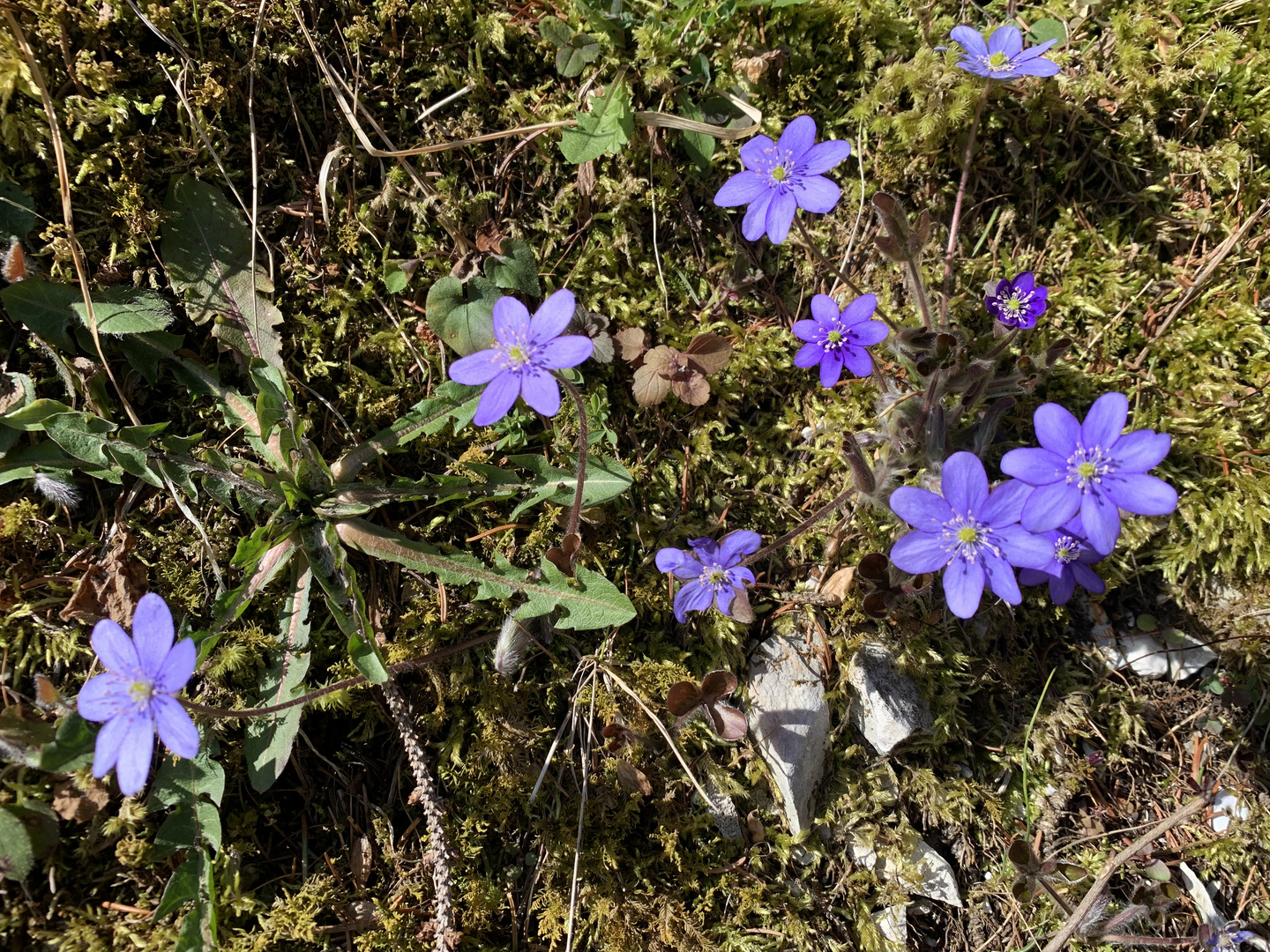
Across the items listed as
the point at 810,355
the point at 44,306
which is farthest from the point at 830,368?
the point at 44,306

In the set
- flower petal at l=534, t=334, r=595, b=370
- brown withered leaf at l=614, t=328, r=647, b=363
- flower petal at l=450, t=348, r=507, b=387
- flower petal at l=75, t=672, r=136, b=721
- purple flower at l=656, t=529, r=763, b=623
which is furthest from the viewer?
brown withered leaf at l=614, t=328, r=647, b=363

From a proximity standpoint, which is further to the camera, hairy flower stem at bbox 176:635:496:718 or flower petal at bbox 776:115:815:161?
flower petal at bbox 776:115:815:161

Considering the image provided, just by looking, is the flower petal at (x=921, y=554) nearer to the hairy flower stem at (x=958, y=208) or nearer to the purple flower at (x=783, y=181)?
the hairy flower stem at (x=958, y=208)

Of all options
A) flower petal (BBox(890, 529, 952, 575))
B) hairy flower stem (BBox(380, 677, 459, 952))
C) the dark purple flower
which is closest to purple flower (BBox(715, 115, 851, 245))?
flower petal (BBox(890, 529, 952, 575))

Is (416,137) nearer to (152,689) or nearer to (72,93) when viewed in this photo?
(72,93)

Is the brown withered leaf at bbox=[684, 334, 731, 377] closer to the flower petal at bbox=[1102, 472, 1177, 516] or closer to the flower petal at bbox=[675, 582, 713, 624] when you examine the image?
the flower petal at bbox=[675, 582, 713, 624]

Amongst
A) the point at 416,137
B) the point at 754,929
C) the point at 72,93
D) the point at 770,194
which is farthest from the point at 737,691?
the point at 72,93
